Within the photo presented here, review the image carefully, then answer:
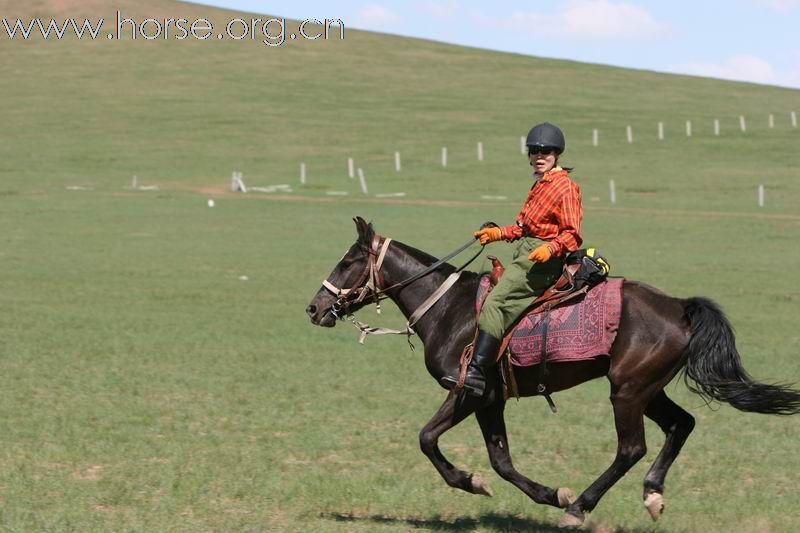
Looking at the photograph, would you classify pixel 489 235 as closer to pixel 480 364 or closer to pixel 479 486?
pixel 480 364

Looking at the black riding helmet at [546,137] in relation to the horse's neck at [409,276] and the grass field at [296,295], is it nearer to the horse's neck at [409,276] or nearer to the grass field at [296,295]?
the horse's neck at [409,276]

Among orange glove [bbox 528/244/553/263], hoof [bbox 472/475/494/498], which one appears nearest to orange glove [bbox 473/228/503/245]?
orange glove [bbox 528/244/553/263]

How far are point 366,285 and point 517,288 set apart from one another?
135 centimetres

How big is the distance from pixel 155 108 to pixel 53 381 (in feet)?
219

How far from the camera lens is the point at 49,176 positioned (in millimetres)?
55469

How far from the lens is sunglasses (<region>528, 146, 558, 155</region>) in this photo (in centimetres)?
910

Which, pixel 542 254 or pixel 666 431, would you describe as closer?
pixel 542 254

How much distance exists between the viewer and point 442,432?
8.98 m

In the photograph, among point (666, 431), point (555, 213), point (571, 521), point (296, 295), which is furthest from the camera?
point (296, 295)

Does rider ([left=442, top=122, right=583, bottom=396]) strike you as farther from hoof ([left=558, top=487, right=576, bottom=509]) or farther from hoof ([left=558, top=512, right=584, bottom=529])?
hoof ([left=558, top=512, right=584, bottom=529])

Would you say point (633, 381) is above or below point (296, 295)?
below

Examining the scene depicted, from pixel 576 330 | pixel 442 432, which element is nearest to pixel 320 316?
pixel 442 432

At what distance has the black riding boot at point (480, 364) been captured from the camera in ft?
29.2

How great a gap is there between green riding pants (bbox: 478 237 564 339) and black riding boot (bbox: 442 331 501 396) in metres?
0.06
